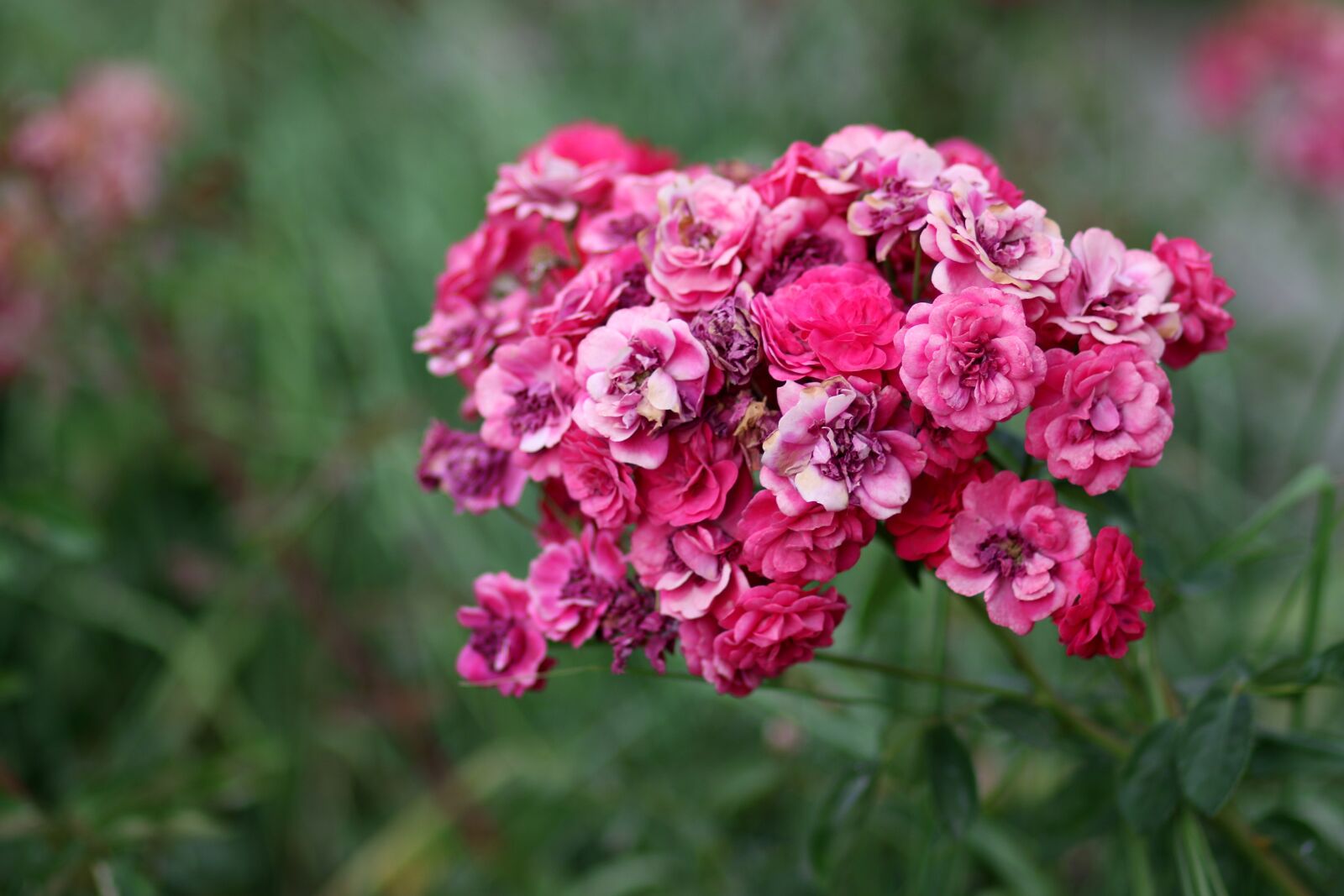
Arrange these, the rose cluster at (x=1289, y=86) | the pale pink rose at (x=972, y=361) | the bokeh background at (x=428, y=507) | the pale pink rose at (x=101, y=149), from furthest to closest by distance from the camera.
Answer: the rose cluster at (x=1289, y=86)
the pale pink rose at (x=101, y=149)
the bokeh background at (x=428, y=507)
the pale pink rose at (x=972, y=361)

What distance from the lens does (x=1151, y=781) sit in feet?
1.69

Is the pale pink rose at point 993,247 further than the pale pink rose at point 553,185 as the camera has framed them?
No

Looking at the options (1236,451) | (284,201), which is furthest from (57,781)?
(1236,451)

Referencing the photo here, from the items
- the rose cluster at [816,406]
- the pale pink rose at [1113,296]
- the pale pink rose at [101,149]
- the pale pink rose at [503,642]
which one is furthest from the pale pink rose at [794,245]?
the pale pink rose at [101,149]

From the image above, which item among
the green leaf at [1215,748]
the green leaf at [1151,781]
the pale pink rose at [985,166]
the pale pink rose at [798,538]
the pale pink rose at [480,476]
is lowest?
the green leaf at [1151,781]

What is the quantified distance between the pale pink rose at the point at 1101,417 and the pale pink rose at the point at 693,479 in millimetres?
134

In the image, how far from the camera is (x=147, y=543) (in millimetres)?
1493

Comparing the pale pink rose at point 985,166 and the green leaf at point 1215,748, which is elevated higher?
the pale pink rose at point 985,166

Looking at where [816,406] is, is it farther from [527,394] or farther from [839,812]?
[839,812]

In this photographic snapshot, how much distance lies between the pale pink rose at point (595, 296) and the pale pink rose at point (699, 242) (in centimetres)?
2

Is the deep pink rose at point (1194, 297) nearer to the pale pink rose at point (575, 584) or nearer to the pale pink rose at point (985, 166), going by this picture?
the pale pink rose at point (985, 166)

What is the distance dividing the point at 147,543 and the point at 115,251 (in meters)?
0.48

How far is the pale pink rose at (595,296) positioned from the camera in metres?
0.49

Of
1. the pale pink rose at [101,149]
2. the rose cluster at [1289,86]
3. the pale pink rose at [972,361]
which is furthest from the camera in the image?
the rose cluster at [1289,86]
